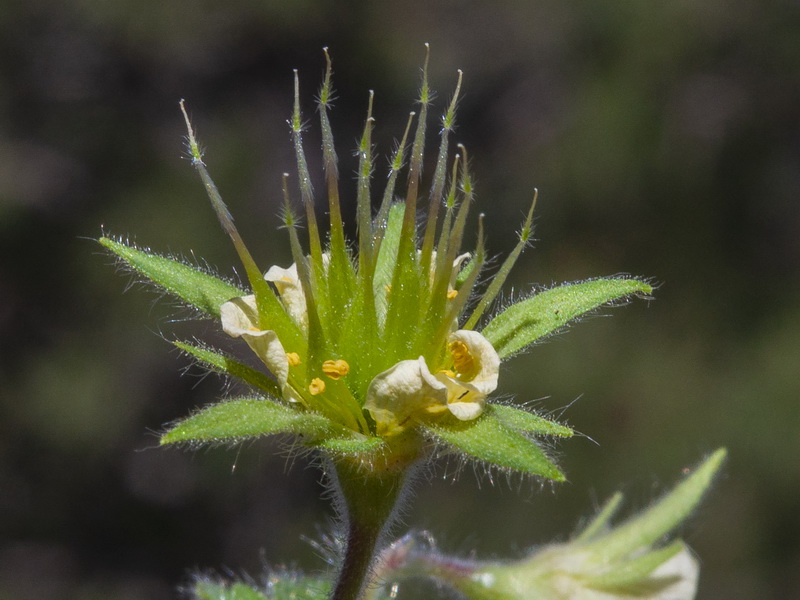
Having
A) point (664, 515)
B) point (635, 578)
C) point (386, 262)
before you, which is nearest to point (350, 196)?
point (664, 515)

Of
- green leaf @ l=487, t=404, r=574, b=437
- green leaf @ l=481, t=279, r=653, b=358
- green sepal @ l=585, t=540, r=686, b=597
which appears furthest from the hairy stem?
green sepal @ l=585, t=540, r=686, b=597

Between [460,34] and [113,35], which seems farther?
[460,34]

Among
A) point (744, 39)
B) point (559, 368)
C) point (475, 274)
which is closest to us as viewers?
point (475, 274)

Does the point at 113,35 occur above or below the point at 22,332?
above

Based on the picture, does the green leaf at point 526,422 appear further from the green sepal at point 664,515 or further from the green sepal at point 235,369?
the green sepal at point 664,515

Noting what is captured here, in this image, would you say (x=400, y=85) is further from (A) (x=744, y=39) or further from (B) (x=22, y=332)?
(B) (x=22, y=332)

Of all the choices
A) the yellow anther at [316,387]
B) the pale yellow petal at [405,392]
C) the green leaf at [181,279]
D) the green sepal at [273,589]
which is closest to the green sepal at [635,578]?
the green sepal at [273,589]

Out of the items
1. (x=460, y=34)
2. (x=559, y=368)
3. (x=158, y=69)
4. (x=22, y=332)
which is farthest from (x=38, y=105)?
(x=559, y=368)

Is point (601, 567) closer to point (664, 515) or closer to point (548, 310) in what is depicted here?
point (664, 515)
